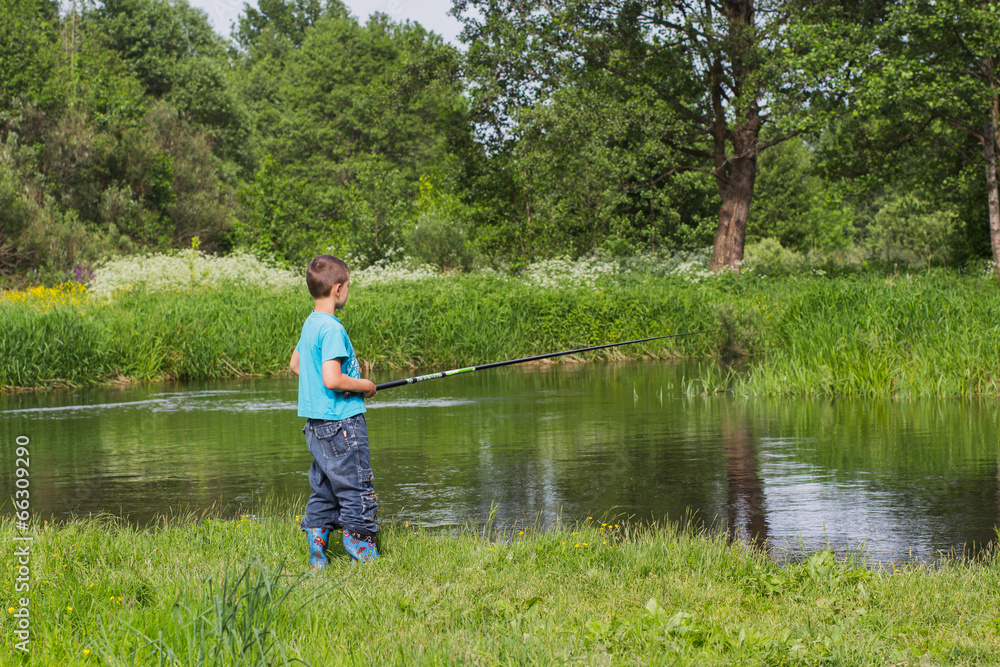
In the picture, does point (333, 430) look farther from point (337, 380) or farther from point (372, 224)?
point (372, 224)

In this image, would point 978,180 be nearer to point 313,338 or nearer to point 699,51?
point 699,51

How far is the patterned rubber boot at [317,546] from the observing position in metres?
5.07

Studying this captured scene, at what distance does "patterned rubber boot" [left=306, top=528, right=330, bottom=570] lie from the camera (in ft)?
16.6

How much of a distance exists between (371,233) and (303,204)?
23828 millimetres

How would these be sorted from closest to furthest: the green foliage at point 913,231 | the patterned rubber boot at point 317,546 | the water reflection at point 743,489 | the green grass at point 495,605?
the green grass at point 495,605 < the patterned rubber boot at point 317,546 < the water reflection at point 743,489 < the green foliage at point 913,231

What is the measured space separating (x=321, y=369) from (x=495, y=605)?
5.53 ft

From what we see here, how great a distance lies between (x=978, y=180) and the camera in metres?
30.2

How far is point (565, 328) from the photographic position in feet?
71.5

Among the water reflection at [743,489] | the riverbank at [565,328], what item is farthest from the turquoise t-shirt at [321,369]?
the riverbank at [565,328]

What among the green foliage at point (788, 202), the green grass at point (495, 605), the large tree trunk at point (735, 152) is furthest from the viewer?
the green foliage at point (788, 202)

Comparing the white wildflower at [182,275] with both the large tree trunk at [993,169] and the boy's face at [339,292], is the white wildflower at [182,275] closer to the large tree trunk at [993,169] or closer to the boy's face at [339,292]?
A: the large tree trunk at [993,169]

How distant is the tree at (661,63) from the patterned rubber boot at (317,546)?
967 inches

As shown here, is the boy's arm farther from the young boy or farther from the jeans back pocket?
the jeans back pocket

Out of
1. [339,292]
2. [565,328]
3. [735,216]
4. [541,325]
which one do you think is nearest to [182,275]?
[541,325]
